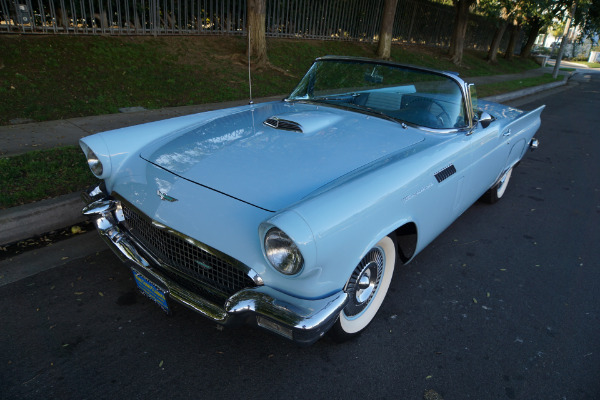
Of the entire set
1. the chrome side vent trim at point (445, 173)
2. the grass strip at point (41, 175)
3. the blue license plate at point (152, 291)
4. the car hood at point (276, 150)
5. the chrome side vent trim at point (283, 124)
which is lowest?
the grass strip at point (41, 175)

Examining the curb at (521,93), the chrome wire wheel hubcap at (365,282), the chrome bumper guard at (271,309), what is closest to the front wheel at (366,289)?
the chrome wire wheel hubcap at (365,282)

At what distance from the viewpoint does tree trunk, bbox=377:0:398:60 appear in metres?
12.8

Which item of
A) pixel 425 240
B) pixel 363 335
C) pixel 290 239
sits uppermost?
pixel 290 239

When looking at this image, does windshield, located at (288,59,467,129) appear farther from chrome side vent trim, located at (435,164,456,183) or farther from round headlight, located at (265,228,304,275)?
round headlight, located at (265,228,304,275)

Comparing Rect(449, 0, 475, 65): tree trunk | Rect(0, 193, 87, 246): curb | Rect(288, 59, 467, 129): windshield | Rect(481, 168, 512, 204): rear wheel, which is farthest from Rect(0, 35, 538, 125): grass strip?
Rect(449, 0, 475, 65): tree trunk

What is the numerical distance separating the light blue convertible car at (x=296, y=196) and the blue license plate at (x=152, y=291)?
1 centimetres

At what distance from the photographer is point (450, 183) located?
2.87 m

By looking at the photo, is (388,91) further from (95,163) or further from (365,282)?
(95,163)

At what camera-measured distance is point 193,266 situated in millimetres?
2178

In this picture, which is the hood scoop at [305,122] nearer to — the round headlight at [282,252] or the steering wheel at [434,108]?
the steering wheel at [434,108]

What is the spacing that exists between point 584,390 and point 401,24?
19.1 metres

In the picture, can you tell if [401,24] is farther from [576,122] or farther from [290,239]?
[290,239]

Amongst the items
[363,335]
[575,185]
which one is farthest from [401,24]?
[363,335]

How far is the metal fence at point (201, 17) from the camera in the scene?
8111 mm
